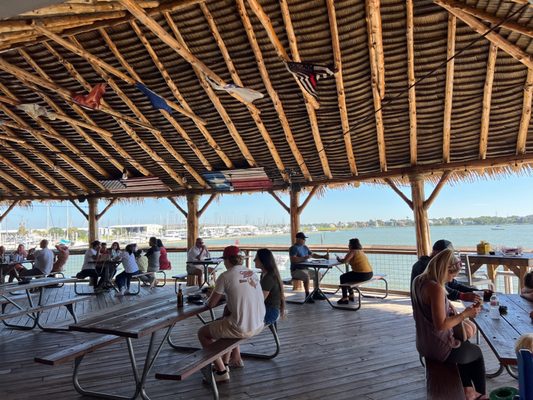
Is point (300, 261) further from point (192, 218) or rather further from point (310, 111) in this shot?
point (192, 218)

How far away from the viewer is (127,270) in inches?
334

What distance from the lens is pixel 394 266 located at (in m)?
9.39

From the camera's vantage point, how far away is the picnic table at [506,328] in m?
2.18

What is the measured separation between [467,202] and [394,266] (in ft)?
236

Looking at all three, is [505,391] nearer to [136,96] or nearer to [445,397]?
[445,397]

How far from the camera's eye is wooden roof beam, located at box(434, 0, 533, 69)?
4.70 m

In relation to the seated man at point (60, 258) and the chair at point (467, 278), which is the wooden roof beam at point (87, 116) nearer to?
the seated man at point (60, 258)

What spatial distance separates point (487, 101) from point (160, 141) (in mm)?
6358

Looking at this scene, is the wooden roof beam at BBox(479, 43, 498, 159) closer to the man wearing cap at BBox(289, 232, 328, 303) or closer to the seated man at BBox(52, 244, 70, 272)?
the man wearing cap at BBox(289, 232, 328, 303)

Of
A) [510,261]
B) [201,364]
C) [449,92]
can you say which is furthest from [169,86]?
[510,261]

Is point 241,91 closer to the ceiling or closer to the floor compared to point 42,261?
closer to the ceiling

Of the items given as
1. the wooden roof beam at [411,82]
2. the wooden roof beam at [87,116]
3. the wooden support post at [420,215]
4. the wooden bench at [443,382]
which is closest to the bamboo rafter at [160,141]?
the wooden roof beam at [87,116]

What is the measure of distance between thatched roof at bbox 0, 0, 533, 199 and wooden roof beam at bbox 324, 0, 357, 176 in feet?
0.09

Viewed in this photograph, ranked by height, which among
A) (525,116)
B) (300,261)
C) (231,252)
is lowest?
(300,261)
